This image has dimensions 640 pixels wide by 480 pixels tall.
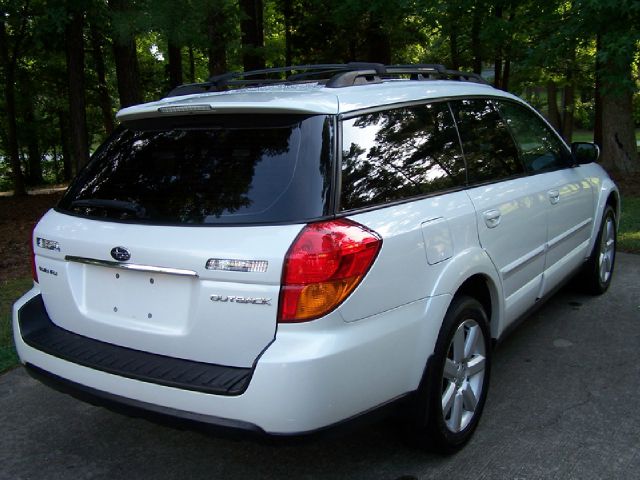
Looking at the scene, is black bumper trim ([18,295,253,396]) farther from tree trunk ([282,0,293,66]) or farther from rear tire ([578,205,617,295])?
tree trunk ([282,0,293,66])

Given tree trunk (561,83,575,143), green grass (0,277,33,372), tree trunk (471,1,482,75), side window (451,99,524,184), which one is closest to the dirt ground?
green grass (0,277,33,372)

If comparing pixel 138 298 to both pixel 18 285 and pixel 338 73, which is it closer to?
pixel 338 73

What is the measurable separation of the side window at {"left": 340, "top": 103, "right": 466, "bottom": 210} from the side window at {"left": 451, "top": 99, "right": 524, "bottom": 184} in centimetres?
Answer: 12

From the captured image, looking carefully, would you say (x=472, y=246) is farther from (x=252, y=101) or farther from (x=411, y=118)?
(x=252, y=101)

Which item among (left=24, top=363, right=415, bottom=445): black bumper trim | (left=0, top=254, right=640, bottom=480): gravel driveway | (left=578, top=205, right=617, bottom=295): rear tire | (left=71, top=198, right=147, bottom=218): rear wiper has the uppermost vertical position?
(left=71, top=198, right=147, bottom=218): rear wiper

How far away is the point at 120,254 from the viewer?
257 centimetres

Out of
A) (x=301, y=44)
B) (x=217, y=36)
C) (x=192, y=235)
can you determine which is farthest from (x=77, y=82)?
(x=192, y=235)

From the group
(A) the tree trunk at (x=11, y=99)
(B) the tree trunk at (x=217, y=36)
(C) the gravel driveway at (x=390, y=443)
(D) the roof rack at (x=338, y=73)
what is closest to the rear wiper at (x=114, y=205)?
(D) the roof rack at (x=338, y=73)

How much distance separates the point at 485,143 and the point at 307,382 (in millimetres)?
2016

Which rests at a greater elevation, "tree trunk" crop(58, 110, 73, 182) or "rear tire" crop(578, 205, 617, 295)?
"rear tire" crop(578, 205, 617, 295)

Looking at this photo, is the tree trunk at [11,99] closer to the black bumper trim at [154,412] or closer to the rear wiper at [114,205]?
the rear wiper at [114,205]

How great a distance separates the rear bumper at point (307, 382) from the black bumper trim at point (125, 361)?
24mm

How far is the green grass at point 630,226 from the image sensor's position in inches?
272

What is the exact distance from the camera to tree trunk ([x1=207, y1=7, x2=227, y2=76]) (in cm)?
1212
